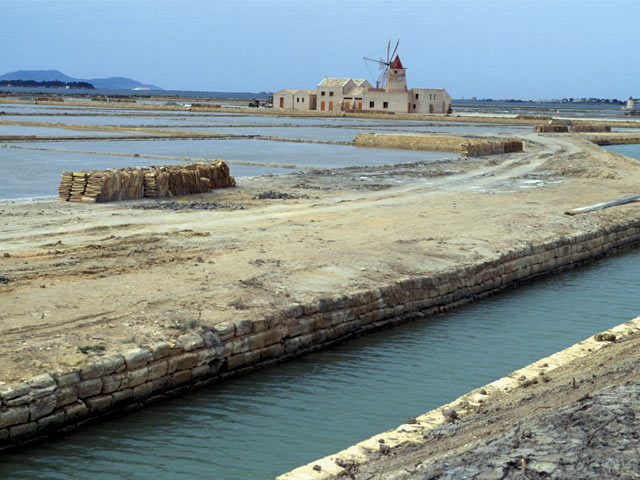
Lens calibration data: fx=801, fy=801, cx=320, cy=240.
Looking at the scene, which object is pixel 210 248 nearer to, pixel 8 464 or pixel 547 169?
pixel 8 464

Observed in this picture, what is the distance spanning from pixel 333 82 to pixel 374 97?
6096 mm

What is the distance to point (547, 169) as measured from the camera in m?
26.7

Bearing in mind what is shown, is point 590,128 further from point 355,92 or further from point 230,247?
point 230,247

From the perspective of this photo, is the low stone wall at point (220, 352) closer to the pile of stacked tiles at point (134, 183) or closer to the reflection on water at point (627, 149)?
the pile of stacked tiles at point (134, 183)

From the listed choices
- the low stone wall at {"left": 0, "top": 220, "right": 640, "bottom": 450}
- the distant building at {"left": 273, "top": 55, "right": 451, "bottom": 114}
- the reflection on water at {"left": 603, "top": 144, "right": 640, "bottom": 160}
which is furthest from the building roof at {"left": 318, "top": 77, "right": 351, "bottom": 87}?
the low stone wall at {"left": 0, "top": 220, "right": 640, "bottom": 450}

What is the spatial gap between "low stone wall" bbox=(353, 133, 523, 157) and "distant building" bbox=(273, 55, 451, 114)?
42.2 metres

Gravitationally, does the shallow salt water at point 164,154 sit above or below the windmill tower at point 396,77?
below

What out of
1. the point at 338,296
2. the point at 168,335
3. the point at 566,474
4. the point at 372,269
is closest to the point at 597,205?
the point at 372,269

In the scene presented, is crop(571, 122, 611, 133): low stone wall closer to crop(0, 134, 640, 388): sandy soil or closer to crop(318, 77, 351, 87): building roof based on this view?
crop(318, 77, 351, 87): building roof

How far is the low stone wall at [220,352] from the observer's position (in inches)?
242

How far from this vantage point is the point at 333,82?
8744 centimetres

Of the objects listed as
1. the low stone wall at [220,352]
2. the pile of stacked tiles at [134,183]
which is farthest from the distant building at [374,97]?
the low stone wall at [220,352]

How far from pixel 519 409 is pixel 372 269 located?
490 cm

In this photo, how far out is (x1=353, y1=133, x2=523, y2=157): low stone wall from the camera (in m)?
33.3
